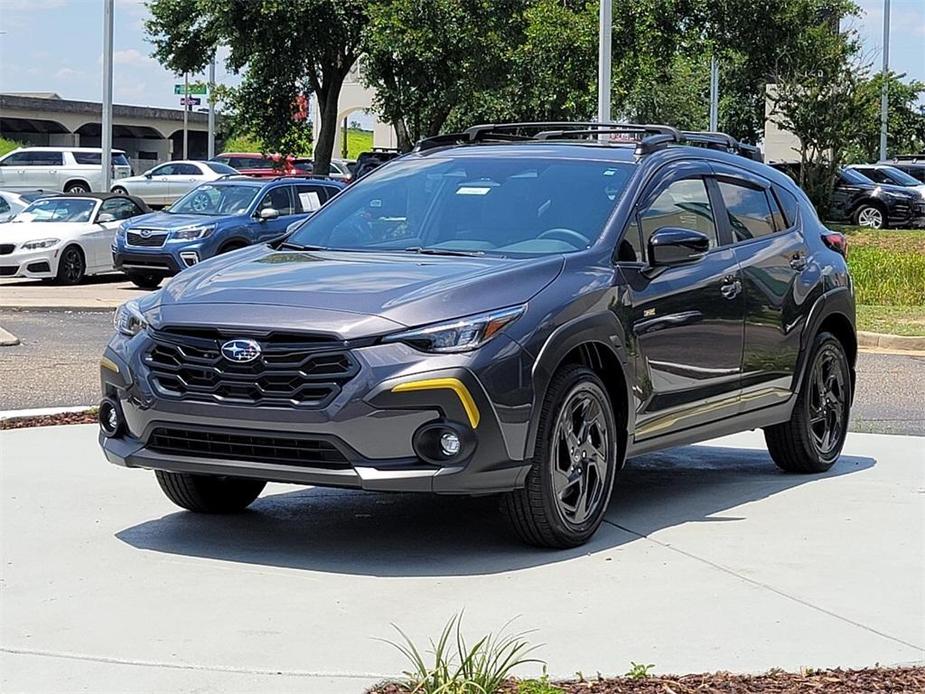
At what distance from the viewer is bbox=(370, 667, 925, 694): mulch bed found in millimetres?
4711

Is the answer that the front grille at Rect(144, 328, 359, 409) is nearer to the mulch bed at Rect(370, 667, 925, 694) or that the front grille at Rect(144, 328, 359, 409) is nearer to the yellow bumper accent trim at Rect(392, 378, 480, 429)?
the yellow bumper accent trim at Rect(392, 378, 480, 429)

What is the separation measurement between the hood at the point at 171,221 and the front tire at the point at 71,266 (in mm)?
1553

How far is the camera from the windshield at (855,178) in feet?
129

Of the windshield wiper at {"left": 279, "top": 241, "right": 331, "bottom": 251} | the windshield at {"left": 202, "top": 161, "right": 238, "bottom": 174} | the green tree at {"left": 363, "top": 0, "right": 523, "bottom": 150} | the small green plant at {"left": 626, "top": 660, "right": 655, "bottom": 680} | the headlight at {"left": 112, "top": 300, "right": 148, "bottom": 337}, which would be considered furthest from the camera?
the windshield at {"left": 202, "top": 161, "right": 238, "bottom": 174}

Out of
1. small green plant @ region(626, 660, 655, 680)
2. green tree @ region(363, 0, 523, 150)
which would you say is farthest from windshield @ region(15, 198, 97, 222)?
small green plant @ region(626, 660, 655, 680)

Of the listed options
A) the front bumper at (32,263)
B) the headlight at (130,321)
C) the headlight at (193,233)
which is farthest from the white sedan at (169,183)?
the headlight at (130,321)

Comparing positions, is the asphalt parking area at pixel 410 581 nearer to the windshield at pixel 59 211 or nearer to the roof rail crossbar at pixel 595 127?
the roof rail crossbar at pixel 595 127

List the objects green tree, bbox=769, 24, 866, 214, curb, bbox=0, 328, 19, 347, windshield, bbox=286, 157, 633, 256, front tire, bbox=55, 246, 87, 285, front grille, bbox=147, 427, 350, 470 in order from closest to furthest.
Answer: front grille, bbox=147, 427, 350, 470, windshield, bbox=286, 157, 633, 256, curb, bbox=0, 328, 19, 347, front tire, bbox=55, 246, 87, 285, green tree, bbox=769, 24, 866, 214

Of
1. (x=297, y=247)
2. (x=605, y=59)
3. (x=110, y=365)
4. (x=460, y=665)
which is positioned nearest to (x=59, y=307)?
(x=605, y=59)

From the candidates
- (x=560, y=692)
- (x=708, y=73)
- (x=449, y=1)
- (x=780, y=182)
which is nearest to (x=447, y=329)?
(x=560, y=692)

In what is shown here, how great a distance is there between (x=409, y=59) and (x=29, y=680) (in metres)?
31.0

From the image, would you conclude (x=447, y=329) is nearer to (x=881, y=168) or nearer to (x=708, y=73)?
(x=881, y=168)

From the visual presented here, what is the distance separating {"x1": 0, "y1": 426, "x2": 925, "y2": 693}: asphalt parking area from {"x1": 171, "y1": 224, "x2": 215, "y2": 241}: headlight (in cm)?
1434

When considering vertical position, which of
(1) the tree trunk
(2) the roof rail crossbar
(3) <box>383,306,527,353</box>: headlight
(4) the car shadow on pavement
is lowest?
(4) the car shadow on pavement
